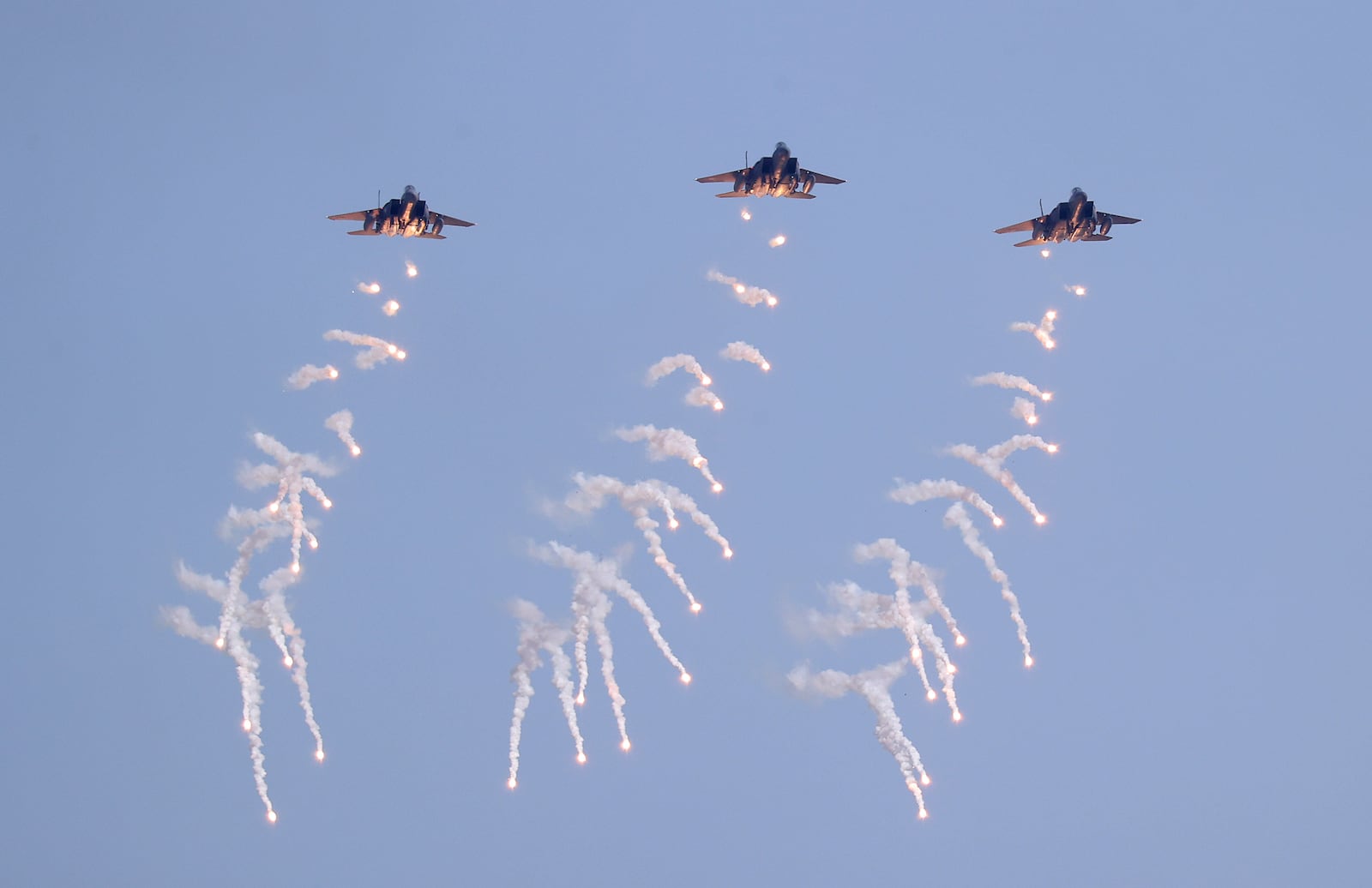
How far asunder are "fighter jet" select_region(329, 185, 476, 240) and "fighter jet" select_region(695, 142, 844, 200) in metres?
17.8

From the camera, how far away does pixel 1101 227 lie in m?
100

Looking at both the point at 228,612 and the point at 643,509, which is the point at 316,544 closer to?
the point at 228,612

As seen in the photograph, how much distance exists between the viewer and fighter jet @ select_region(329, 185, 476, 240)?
318 ft

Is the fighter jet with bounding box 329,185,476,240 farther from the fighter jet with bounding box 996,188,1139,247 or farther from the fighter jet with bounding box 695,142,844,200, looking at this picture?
the fighter jet with bounding box 996,188,1139,247

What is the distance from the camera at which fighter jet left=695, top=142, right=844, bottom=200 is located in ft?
313

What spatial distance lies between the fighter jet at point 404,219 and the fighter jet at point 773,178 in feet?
58.3

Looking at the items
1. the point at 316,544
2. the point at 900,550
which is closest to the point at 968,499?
the point at 900,550

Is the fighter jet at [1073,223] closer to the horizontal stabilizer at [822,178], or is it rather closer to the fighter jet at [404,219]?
the horizontal stabilizer at [822,178]

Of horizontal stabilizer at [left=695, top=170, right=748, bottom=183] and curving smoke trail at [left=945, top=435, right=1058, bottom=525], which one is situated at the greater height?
horizontal stabilizer at [left=695, top=170, right=748, bottom=183]

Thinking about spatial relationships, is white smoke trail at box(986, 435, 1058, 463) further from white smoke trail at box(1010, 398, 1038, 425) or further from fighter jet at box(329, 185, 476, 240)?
fighter jet at box(329, 185, 476, 240)

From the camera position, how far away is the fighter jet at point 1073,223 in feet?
320

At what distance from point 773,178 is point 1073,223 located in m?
19.8

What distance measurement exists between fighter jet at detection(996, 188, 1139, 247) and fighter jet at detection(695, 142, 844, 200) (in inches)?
603

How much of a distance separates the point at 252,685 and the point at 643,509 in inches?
979
